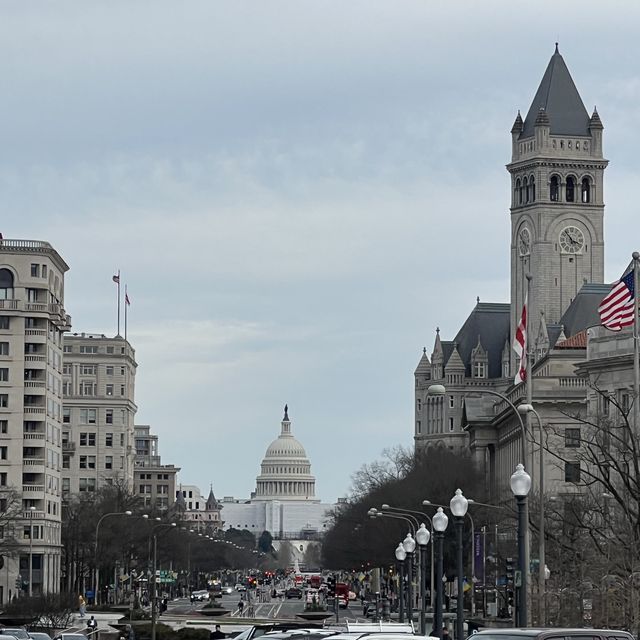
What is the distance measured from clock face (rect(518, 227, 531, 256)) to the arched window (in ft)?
233

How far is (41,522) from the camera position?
144 m

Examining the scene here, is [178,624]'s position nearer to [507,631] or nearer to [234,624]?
[234,624]

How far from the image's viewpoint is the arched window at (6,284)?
142 metres

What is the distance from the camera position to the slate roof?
172 m

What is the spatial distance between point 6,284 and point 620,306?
8255 cm

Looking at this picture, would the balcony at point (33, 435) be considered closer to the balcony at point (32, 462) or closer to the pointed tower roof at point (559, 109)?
the balcony at point (32, 462)

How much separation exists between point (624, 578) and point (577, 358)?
88.7 m

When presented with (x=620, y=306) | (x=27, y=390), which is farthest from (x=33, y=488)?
(x=620, y=306)

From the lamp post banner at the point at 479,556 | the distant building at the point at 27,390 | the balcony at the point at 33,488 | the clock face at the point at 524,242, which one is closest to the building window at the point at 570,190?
the clock face at the point at 524,242

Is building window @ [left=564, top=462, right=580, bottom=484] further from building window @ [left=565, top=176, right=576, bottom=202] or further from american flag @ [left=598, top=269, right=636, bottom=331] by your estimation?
building window @ [left=565, top=176, right=576, bottom=202]

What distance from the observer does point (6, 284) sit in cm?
14312

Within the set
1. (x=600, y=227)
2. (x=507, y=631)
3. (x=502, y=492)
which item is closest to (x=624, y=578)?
(x=507, y=631)

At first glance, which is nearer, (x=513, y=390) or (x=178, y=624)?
(x=178, y=624)

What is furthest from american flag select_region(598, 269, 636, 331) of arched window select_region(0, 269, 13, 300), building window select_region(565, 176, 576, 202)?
building window select_region(565, 176, 576, 202)
